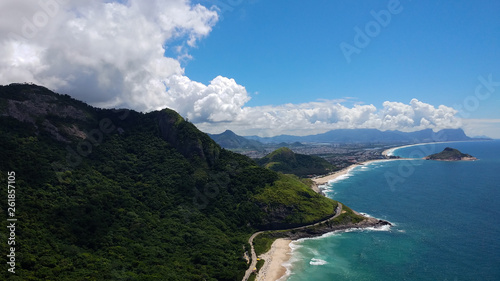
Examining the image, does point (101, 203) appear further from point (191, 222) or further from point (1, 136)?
point (1, 136)

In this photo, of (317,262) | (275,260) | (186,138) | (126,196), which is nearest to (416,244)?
(317,262)

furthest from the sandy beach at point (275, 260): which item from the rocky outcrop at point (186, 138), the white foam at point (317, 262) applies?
the rocky outcrop at point (186, 138)

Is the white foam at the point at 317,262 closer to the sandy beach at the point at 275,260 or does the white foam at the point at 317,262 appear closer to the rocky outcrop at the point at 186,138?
the sandy beach at the point at 275,260

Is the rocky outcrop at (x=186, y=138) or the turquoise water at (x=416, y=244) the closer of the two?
the turquoise water at (x=416, y=244)

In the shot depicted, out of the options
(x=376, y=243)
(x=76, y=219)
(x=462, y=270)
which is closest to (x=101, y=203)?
(x=76, y=219)

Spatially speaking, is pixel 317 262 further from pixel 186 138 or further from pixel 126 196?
pixel 186 138

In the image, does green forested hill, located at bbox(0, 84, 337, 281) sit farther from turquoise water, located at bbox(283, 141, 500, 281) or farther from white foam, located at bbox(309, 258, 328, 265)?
white foam, located at bbox(309, 258, 328, 265)

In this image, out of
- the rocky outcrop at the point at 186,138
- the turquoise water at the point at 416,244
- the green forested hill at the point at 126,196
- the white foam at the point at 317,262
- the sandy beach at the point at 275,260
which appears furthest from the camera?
the rocky outcrop at the point at 186,138
